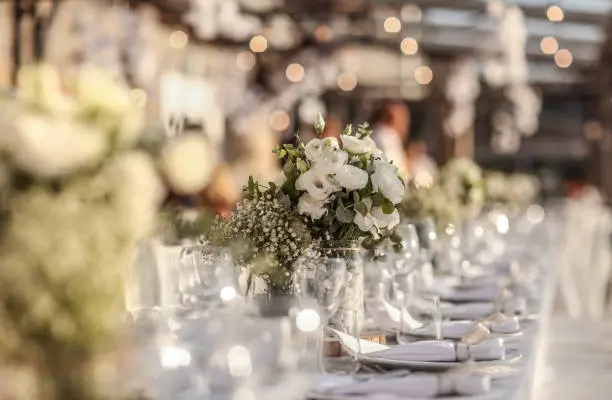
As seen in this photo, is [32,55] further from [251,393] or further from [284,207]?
[251,393]

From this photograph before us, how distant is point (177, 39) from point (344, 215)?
10970 mm

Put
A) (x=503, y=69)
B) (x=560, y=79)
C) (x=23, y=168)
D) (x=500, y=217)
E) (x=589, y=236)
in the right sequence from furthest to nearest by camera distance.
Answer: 1. (x=560, y=79)
2. (x=503, y=69)
3. (x=589, y=236)
4. (x=500, y=217)
5. (x=23, y=168)

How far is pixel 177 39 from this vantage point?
1302 centimetres

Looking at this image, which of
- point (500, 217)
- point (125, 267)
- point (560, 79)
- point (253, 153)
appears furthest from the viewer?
point (560, 79)

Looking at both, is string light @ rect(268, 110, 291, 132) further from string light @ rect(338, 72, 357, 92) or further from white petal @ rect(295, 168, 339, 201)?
white petal @ rect(295, 168, 339, 201)

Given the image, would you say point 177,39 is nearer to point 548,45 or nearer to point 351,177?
point 548,45

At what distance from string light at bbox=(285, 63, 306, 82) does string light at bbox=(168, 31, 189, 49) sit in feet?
7.13

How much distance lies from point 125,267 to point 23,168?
0.19 meters

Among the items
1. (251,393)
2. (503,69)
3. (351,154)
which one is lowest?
(251,393)

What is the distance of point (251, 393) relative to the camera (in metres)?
1.39

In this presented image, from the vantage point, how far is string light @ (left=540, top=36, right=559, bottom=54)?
17.4 meters

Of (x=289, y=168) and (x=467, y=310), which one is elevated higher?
(x=289, y=168)

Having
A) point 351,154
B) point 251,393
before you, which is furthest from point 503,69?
point 251,393

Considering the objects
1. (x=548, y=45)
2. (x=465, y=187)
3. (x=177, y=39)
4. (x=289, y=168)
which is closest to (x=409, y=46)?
(x=548, y=45)
